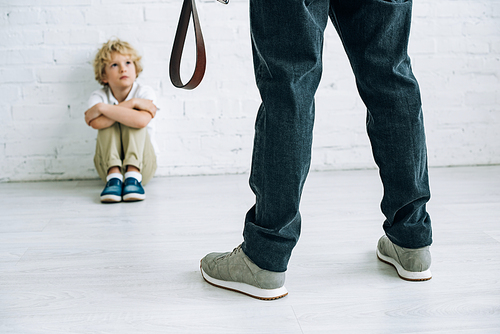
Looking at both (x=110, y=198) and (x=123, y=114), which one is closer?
(x=110, y=198)

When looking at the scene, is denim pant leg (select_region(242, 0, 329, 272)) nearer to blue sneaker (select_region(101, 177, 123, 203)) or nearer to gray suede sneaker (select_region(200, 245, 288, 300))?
gray suede sneaker (select_region(200, 245, 288, 300))

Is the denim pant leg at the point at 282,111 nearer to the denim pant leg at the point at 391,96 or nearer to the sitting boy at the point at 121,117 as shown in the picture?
the denim pant leg at the point at 391,96

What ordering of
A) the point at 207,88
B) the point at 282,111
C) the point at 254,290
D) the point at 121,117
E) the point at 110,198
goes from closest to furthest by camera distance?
the point at 282,111 < the point at 254,290 < the point at 110,198 < the point at 121,117 < the point at 207,88

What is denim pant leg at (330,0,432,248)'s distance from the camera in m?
0.89

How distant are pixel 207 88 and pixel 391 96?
4.75 feet

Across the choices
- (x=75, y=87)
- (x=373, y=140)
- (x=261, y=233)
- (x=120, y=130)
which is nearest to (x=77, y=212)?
(x=120, y=130)

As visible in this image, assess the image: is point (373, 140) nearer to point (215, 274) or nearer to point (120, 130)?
point (215, 274)

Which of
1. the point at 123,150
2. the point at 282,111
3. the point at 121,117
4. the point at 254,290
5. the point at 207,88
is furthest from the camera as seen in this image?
the point at 207,88

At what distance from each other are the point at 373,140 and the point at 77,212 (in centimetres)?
113

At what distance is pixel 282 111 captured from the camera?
853 mm

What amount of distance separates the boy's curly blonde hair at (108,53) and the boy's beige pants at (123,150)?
9.8 inches

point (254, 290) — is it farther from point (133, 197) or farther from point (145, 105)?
point (145, 105)

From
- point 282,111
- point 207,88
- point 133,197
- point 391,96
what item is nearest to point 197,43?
point 282,111

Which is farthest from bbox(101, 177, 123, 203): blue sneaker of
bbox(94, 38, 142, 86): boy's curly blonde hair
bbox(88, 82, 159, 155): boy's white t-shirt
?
bbox(94, 38, 142, 86): boy's curly blonde hair
